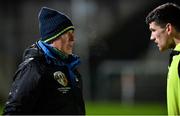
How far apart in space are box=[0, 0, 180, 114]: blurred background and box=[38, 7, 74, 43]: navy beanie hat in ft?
34.6

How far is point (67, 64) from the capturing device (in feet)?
17.9

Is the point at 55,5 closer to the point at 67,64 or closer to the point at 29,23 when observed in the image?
the point at 29,23

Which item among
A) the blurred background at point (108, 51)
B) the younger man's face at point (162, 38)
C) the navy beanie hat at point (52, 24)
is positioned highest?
the navy beanie hat at point (52, 24)

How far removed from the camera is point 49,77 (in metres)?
5.25

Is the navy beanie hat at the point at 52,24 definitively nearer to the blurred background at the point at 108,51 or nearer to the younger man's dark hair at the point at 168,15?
the younger man's dark hair at the point at 168,15

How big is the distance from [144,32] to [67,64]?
1539cm

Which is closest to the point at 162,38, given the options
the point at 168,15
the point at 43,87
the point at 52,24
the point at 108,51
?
the point at 168,15

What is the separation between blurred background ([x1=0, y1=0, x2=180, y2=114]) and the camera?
18516mm

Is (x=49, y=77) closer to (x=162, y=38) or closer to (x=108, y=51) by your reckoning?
(x=162, y=38)

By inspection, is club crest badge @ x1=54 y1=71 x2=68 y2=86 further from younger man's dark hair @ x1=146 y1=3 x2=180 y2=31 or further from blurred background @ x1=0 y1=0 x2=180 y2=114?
blurred background @ x1=0 y1=0 x2=180 y2=114

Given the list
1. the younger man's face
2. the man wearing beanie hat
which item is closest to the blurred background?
the younger man's face

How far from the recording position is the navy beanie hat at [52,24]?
5430mm

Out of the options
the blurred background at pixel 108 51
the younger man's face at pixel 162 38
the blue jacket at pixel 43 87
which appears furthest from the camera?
the blurred background at pixel 108 51

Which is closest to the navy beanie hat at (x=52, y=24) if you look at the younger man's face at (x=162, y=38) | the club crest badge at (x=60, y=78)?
the club crest badge at (x=60, y=78)
